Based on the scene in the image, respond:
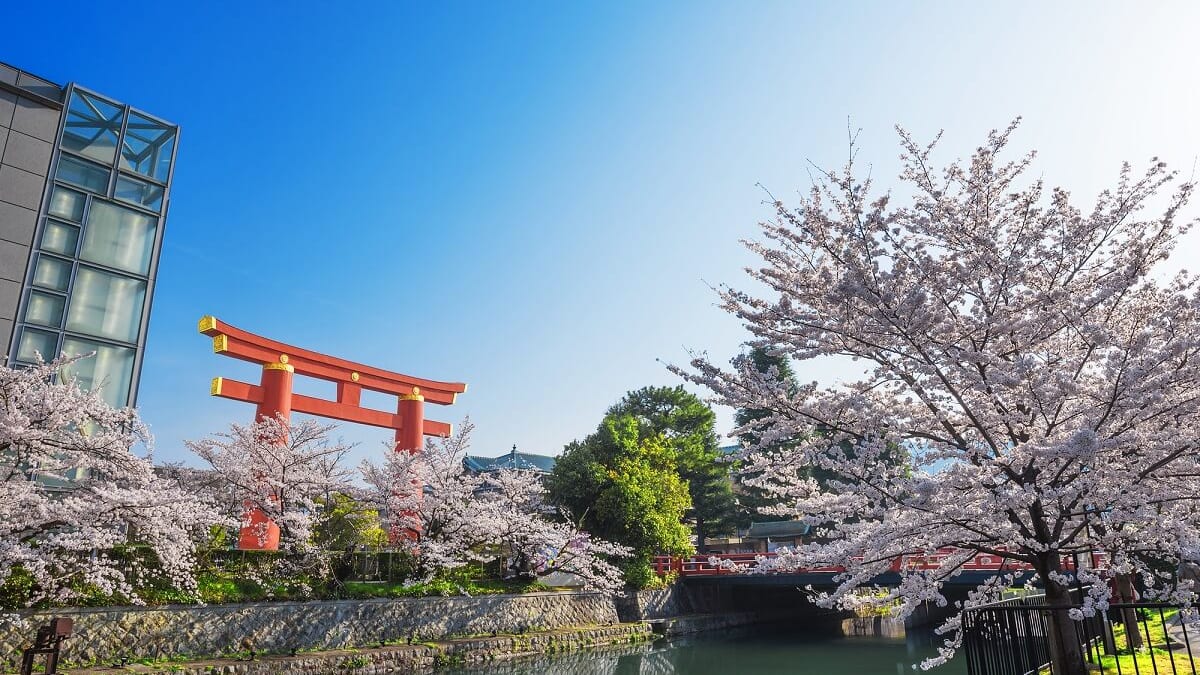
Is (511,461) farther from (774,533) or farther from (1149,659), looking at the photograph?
(1149,659)

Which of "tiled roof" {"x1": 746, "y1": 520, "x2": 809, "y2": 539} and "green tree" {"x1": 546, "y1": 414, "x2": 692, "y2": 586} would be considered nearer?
"green tree" {"x1": 546, "y1": 414, "x2": 692, "y2": 586}

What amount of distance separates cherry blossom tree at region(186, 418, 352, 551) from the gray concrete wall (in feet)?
18.2

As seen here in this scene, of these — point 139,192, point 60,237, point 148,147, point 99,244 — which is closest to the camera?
point 60,237

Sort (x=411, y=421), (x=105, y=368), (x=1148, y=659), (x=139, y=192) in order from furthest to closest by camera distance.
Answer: (x=411, y=421)
(x=139, y=192)
(x=105, y=368)
(x=1148, y=659)

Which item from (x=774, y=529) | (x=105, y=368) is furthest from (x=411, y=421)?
(x=774, y=529)

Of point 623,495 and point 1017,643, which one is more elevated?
point 623,495

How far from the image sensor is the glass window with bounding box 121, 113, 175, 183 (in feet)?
65.0

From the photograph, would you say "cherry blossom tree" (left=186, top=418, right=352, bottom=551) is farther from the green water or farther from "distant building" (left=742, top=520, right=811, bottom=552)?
"distant building" (left=742, top=520, right=811, bottom=552)

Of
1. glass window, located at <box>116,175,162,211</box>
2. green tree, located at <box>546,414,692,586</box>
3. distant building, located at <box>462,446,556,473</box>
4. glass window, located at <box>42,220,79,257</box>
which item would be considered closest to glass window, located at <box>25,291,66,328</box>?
glass window, located at <box>42,220,79,257</box>

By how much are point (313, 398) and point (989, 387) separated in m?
21.6

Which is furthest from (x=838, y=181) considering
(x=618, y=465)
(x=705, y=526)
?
(x=705, y=526)

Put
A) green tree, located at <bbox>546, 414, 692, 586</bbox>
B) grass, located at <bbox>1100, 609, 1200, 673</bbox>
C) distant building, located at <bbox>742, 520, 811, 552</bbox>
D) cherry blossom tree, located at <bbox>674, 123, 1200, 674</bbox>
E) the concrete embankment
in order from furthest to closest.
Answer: distant building, located at <bbox>742, 520, 811, 552</bbox>, green tree, located at <bbox>546, 414, 692, 586</bbox>, the concrete embankment, grass, located at <bbox>1100, 609, 1200, 673</bbox>, cherry blossom tree, located at <bbox>674, 123, 1200, 674</bbox>

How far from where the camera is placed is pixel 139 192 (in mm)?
19656

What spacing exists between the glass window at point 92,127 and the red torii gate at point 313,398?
5356mm
